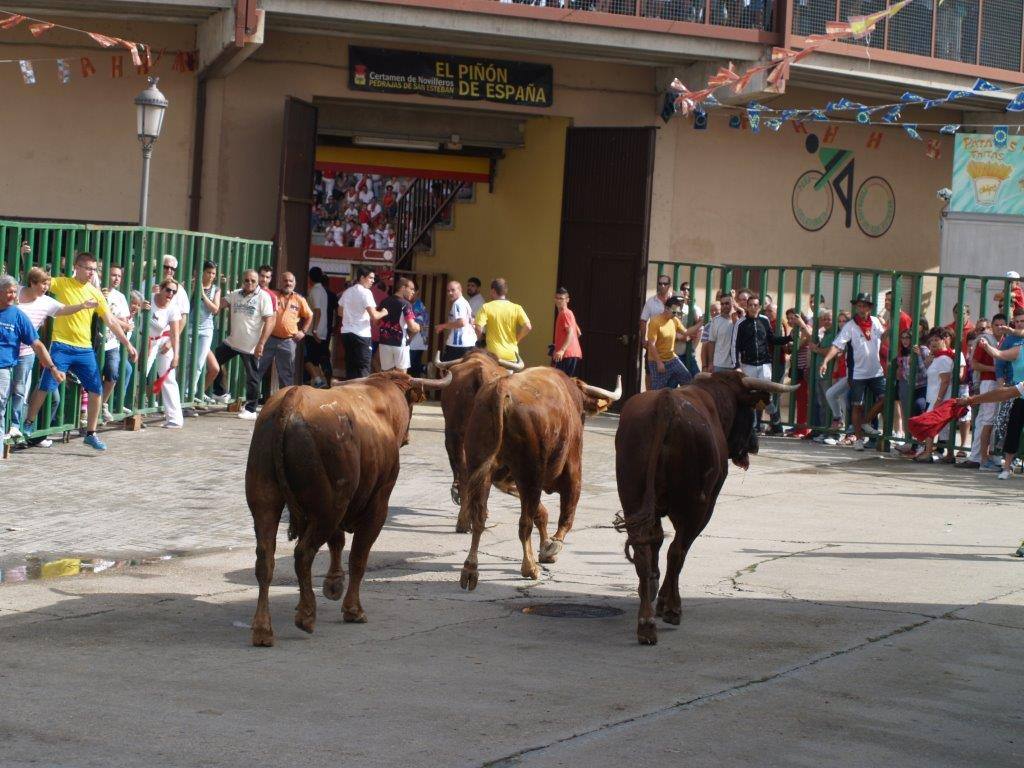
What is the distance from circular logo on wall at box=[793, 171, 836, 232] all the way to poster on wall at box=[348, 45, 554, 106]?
14.4ft

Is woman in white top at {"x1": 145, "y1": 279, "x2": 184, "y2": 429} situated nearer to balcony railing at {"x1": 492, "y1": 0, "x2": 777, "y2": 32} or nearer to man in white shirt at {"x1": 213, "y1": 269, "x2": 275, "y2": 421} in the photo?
man in white shirt at {"x1": 213, "y1": 269, "x2": 275, "y2": 421}

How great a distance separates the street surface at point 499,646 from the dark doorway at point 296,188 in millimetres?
7217

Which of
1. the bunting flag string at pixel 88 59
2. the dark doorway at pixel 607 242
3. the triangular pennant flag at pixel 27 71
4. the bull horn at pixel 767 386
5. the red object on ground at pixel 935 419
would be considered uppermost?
the bunting flag string at pixel 88 59

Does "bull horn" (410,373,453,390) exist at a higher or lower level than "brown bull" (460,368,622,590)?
higher

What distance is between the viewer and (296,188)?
20109 millimetres

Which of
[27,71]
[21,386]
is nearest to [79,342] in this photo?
[21,386]

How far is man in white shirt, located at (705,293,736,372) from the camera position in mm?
18812

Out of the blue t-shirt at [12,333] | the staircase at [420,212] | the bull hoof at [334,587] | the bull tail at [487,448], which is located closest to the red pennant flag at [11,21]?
the blue t-shirt at [12,333]

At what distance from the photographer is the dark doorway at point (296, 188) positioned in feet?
64.4

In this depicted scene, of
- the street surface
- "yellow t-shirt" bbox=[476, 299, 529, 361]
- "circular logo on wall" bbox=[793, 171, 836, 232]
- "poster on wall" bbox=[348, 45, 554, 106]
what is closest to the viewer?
the street surface

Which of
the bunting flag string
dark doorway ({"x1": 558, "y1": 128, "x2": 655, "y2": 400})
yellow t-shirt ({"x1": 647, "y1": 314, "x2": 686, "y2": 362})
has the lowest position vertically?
yellow t-shirt ({"x1": 647, "y1": 314, "x2": 686, "y2": 362})

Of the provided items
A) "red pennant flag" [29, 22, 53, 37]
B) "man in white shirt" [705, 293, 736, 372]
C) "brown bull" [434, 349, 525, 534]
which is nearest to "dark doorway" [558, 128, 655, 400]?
"man in white shirt" [705, 293, 736, 372]

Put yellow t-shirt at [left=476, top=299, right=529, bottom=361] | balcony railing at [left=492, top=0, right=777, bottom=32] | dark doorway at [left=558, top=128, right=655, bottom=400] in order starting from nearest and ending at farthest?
yellow t-shirt at [left=476, top=299, right=529, bottom=361]
balcony railing at [left=492, top=0, right=777, bottom=32]
dark doorway at [left=558, top=128, right=655, bottom=400]

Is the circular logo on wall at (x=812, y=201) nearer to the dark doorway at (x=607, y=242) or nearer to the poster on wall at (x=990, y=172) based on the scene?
the poster on wall at (x=990, y=172)
